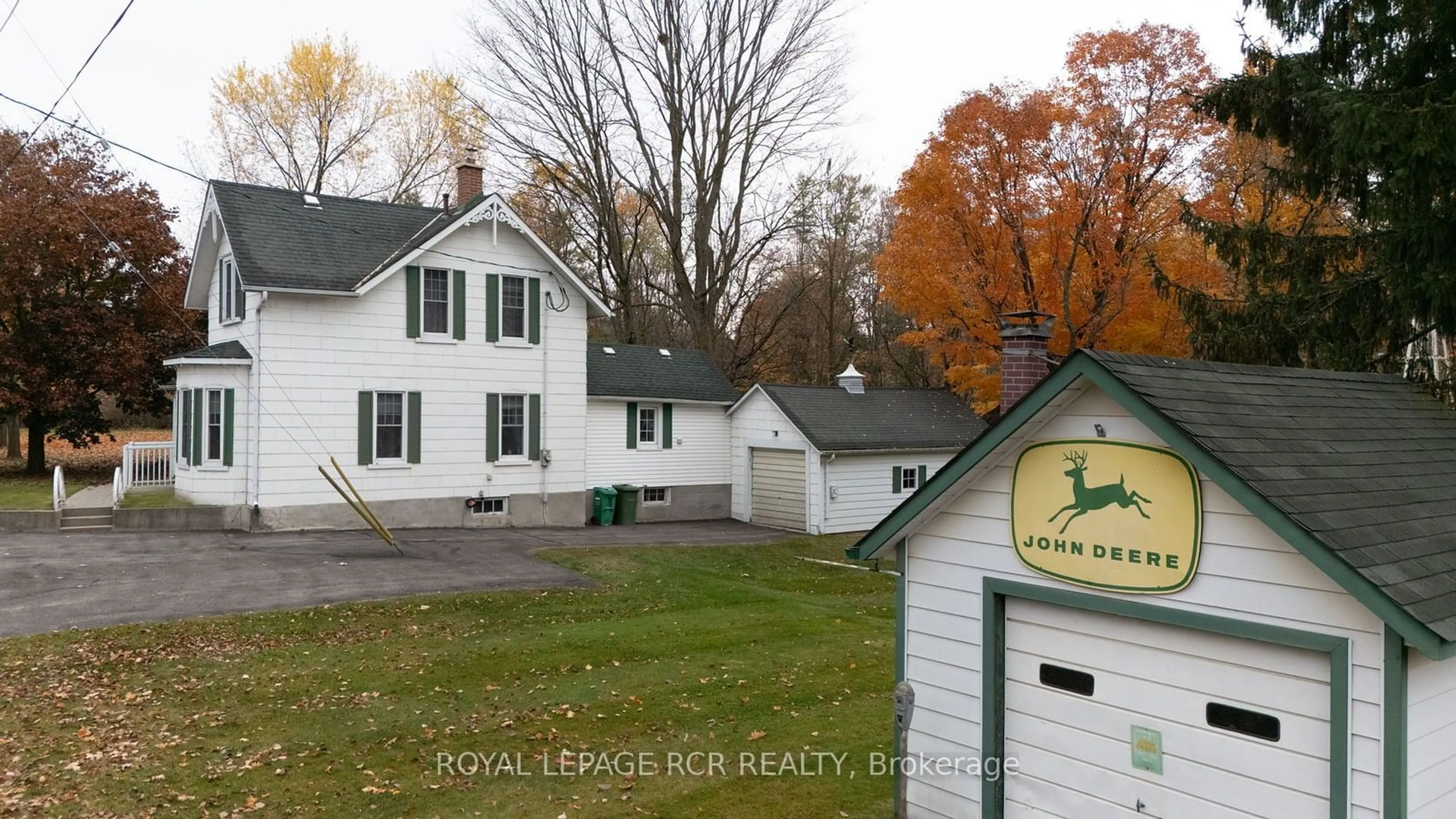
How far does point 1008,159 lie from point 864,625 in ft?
50.9

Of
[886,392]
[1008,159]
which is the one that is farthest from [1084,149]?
[886,392]

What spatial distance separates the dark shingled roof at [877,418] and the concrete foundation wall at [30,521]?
16.6 m

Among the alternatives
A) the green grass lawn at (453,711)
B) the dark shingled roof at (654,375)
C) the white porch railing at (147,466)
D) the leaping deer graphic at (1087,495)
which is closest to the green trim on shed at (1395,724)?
the leaping deer graphic at (1087,495)

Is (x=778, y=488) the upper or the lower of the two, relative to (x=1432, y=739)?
lower

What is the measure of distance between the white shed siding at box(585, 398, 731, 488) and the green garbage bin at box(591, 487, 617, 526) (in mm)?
374

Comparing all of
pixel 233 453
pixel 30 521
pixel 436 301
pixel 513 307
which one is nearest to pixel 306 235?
pixel 436 301

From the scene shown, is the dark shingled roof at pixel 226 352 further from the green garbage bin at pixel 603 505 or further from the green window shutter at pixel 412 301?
the green garbage bin at pixel 603 505

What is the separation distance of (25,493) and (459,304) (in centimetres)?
1131

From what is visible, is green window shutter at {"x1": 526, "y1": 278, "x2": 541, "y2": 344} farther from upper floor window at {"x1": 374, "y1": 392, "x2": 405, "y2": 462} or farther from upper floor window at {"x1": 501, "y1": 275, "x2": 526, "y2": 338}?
upper floor window at {"x1": 374, "y1": 392, "x2": 405, "y2": 462}

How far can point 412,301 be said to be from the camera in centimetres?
2192

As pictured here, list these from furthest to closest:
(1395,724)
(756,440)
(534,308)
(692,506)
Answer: (692,506), (756,440), (534,308), (1395,724)

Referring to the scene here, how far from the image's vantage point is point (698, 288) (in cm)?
3466

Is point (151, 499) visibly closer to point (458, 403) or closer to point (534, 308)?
point (458, 403)

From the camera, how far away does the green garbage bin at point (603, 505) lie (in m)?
25.0
